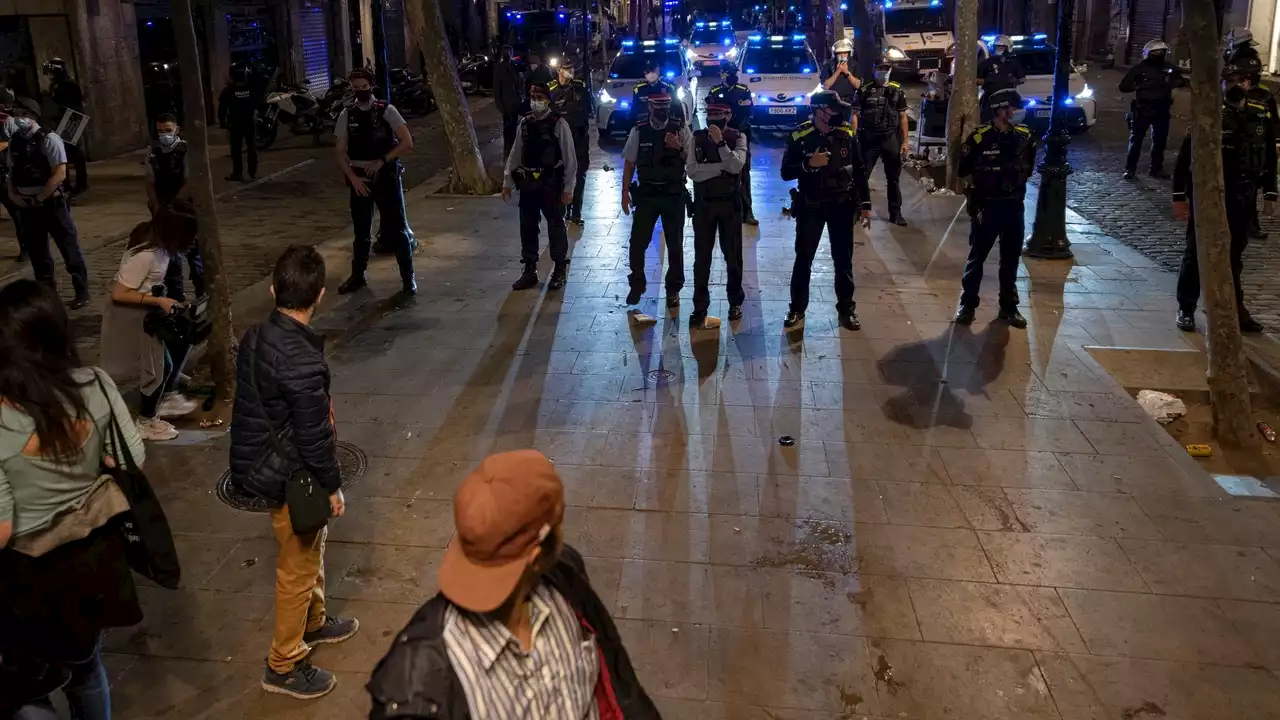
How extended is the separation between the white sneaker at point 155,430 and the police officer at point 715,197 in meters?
4.04

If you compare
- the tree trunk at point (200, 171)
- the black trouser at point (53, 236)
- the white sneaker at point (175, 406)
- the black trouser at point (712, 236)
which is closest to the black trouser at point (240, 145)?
the black trouser at point (53, 236)

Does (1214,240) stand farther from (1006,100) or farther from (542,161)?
(542,161)

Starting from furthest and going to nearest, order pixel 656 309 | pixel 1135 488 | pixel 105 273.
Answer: pixel 105 273 < pixel 656 309 < pixel 1135 488

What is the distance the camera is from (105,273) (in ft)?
34.5

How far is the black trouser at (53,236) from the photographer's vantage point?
29.0 feet

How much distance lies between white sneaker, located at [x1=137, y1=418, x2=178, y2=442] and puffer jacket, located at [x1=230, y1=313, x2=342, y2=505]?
120 inches

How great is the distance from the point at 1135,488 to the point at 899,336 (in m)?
2.74

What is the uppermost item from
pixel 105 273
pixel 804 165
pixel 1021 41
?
pixel 1021 41

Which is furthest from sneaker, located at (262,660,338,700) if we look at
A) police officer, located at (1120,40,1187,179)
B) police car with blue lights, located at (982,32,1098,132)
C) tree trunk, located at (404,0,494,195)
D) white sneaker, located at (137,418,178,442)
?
police car with blue lights, located at (982,32,1098,132)

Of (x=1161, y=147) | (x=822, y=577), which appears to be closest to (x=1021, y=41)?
(x=1161, y=147)

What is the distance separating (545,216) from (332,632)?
5526 millimetres

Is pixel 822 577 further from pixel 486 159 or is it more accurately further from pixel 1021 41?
pixel 1021 41

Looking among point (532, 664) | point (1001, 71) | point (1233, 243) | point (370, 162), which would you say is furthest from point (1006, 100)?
point (1001, 71)

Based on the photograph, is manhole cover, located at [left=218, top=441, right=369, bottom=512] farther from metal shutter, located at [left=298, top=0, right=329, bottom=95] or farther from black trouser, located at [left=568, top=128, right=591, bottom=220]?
metal shutter, located at [left=298, top=0, right=329, bottom=95]
